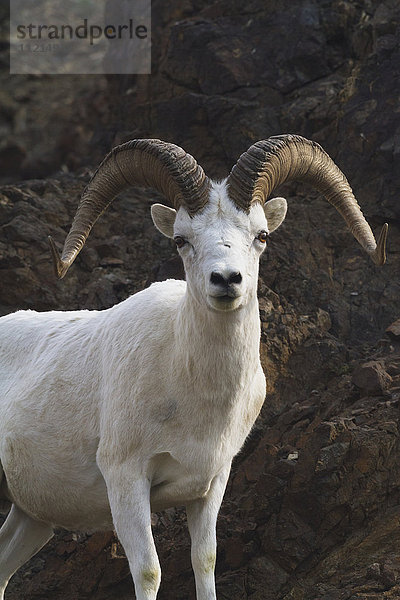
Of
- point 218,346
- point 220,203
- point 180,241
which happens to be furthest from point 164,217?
point 218,346

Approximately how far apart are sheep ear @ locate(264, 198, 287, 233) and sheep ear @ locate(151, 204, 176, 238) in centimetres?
81

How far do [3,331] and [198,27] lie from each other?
265 inches

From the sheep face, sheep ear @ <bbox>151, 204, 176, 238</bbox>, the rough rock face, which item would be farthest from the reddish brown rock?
sheep ear @ <bbox>151, 204, 176, 238</bbox>

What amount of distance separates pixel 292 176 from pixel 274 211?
0.34 m

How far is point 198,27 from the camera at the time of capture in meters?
14.2

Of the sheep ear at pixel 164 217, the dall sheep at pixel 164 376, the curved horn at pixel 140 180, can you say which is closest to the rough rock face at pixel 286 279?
the dall sheep at pixel 164 376

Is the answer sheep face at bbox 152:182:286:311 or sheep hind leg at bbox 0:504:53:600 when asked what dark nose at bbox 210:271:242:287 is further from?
sheep hind leg at bbox 0:504:53:600

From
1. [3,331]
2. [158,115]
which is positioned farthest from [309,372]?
[158,115]

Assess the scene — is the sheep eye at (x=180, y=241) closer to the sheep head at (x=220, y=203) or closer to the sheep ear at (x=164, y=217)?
the sheep head at (x=220, y=203)

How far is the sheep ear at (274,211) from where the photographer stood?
7.96 metres

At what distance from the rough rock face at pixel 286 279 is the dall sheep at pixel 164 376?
131 centimetres

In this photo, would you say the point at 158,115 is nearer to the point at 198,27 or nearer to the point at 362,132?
the point at 198,27

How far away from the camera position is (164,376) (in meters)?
7.58

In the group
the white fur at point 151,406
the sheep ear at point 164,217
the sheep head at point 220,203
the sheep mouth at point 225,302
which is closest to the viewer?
the sheep mouth at point 225,302
